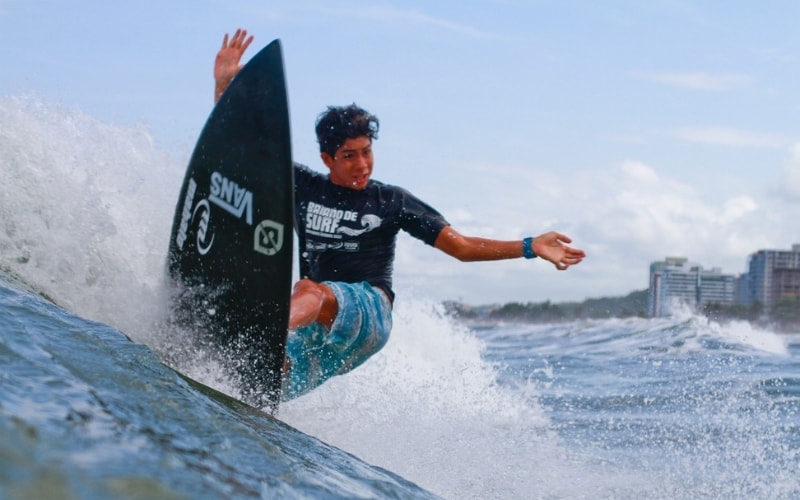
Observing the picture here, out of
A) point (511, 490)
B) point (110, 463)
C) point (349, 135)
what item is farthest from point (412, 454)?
point (110, 463)

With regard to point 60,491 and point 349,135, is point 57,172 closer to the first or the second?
point 349,135

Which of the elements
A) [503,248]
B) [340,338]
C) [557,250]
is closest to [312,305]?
[340,338]

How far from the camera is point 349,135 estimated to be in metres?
5.12

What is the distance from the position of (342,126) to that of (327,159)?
231 mm

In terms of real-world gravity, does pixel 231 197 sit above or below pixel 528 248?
above

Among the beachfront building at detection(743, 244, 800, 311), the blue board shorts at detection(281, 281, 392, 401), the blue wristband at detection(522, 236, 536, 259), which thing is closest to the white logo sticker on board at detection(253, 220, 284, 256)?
Answer: the blue board shorts at detection(281, 281, 392, 401)

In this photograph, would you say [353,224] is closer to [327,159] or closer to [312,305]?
[327,159]

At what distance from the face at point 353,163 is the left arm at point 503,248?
0.56 metres

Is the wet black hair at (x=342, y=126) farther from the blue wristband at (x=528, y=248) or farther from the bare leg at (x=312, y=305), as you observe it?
the blue wristband at (x=528, y=248)

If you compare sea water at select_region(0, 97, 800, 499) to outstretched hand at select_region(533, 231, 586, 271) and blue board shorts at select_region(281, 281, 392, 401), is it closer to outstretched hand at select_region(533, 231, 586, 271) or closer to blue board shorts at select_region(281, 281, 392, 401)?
blue board shorts at select_region(281, 281, 392, 401)

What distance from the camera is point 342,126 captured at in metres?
5.14

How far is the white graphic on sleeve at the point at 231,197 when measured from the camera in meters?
4.80

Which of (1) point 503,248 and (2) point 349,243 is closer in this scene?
(1) point 503,248

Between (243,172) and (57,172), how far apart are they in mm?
1548
